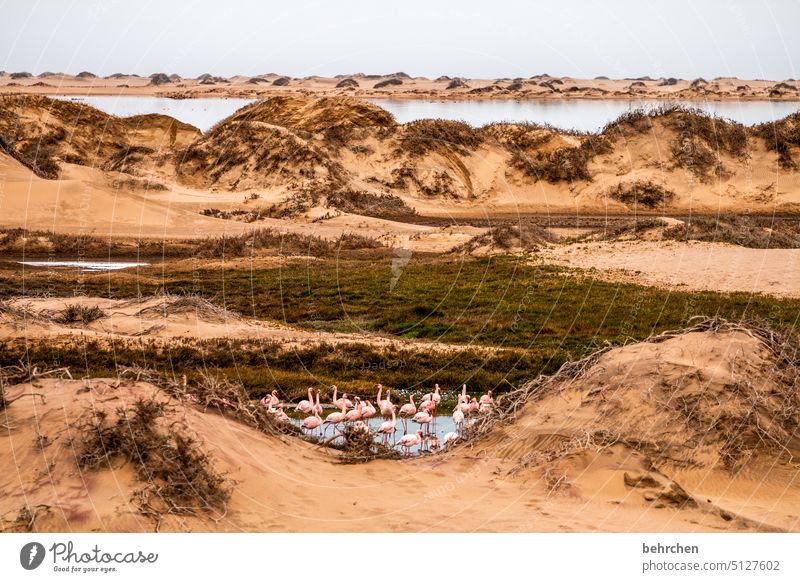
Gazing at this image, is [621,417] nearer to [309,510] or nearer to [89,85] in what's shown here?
[309,510]

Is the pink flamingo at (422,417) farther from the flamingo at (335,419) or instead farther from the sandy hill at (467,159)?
the sandy hill at (467,159)

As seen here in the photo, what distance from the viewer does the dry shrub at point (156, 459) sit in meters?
9.64

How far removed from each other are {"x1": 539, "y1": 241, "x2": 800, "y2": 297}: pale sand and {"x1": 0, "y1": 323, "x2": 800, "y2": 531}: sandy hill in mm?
16667

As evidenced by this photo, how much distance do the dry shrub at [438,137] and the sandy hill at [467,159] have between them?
9cm

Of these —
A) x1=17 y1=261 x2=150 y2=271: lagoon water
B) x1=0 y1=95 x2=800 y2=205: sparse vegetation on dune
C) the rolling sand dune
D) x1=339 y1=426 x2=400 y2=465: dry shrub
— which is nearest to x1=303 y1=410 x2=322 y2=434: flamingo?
x1=339 y1=426 x2=400 y2=465: dry shrub

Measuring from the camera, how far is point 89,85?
150m

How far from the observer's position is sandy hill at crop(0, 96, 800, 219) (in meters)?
56.9

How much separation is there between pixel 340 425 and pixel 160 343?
7.27 m

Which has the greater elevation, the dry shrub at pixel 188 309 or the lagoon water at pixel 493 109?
the lagoon water at pixel 493 109

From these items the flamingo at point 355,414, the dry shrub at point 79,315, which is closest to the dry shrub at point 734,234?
the dry shrub at point 79,315

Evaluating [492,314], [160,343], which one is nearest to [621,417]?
[160,343]

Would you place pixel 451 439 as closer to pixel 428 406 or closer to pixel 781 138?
pixel 428 406

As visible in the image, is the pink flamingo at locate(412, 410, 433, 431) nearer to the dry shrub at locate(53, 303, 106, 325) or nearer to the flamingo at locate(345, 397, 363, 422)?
the flamingo at locate(345, 397, 363, 422)
